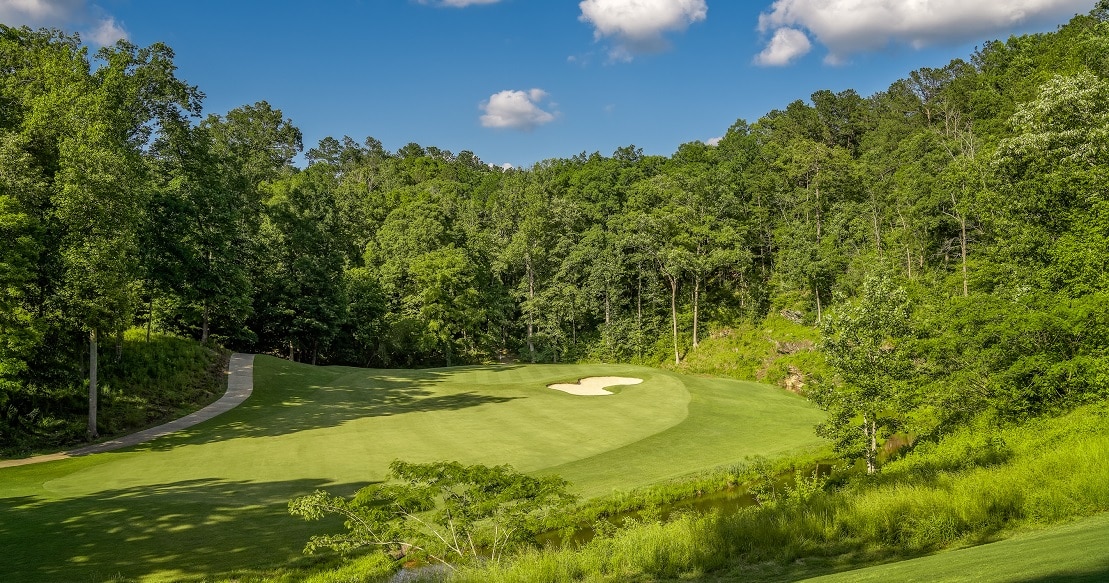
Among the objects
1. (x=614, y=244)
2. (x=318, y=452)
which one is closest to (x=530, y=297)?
(x=614, y=244)

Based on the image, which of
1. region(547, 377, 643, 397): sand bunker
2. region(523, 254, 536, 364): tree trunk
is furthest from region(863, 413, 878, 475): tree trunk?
region(523, 254, 536, 364): tree trunk

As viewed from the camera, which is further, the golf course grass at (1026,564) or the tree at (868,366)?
the tree at (868,366)

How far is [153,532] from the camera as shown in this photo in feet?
41.6

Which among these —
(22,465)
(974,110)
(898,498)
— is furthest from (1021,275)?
(974,110)

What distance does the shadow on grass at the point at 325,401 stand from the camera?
22.5 meters

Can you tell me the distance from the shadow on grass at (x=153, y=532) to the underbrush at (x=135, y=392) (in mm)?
8152

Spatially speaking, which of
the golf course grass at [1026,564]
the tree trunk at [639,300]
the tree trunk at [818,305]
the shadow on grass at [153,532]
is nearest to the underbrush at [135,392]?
the shadow on grass at [153,532]

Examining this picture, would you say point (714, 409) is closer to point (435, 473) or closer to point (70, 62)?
point (435, 473)

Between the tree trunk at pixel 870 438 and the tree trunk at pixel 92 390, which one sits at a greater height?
the tree trunk at pixel 92 390

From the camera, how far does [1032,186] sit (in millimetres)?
22375

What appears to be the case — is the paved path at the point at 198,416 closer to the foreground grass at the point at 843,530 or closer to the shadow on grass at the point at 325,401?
the shadow on grass at the point at 325,401

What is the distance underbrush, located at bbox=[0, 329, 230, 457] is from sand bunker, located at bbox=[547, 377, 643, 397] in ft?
56.1

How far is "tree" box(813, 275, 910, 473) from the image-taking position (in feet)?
57.1

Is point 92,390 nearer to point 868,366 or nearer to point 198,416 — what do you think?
point 198,416
